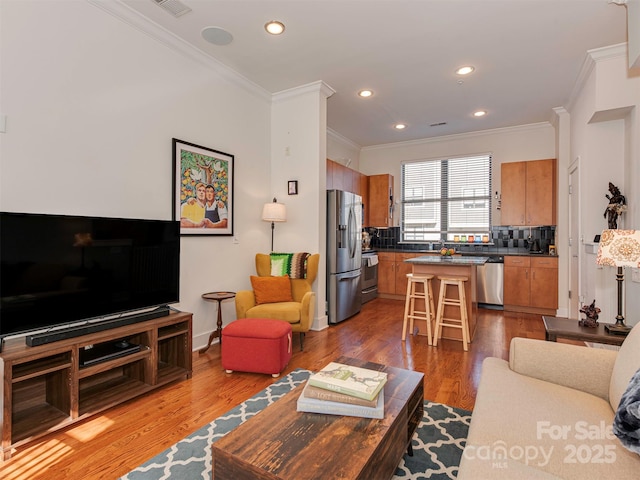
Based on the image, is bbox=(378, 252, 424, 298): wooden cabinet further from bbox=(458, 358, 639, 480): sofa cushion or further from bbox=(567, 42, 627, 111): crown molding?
bbox=(458, 358, 639, 480): sofa cushion

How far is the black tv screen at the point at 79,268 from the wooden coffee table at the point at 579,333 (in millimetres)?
2845

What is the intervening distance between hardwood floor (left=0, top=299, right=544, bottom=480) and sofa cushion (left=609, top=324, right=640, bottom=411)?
1.00 m

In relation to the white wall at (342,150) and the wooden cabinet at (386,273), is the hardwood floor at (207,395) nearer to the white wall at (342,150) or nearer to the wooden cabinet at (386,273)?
the wooden cabinet at (386,273)

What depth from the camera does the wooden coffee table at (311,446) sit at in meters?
1.15

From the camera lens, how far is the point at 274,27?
300 centimetres

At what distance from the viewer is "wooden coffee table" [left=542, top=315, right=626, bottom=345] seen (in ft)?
6.98

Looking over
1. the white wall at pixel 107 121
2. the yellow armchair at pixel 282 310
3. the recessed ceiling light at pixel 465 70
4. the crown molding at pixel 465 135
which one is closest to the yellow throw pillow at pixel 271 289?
the yellow armchair at pixel 282 310

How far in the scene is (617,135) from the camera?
357cm

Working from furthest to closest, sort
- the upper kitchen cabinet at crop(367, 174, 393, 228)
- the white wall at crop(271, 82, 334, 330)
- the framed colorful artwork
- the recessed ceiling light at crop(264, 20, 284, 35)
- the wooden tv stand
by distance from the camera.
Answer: the upper kitchen cabinet at crop(367, 174, 393, 228) → the white wall at crop(271, 82, 334, 330) → the framed colorful artwork → the recessed ceiling light at crop(264, 20, 284, 35) → the wooden tv stand

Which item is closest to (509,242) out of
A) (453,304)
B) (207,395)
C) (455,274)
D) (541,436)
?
(455,274)

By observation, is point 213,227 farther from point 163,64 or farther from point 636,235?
point 636,235

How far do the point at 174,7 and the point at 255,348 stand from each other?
2857 mm

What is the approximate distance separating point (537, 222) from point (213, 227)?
4.89m

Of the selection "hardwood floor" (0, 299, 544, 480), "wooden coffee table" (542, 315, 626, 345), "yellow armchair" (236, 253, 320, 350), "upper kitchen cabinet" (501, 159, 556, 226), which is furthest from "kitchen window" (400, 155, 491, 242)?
"wooden coffee table" (542, 315, 626, 345)
